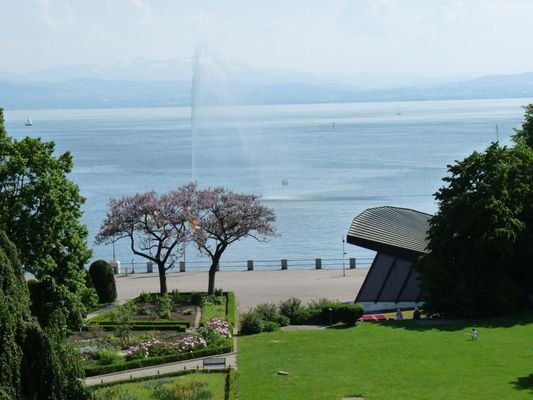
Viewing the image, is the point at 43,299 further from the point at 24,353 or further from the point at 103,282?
the point at 24,353

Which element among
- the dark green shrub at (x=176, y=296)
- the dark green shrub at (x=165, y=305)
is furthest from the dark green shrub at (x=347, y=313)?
the dark green shrub at (x=176, y=296)

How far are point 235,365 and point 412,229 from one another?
19016mm

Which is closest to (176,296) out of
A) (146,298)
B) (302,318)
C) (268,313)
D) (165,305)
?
(146,298)

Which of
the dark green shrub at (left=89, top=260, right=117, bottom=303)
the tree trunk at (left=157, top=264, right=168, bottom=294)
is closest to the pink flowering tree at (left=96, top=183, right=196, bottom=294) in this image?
the tree trunk at (left=157, top=264, right=168, bottom=294)

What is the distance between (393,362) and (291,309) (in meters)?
11.3

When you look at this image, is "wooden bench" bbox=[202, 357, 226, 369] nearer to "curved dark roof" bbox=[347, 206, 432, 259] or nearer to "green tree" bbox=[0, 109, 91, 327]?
"green tree" bbox=[0, 109, 91, 327]

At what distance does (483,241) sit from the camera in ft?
135

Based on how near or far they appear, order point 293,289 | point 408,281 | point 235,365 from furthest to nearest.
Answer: point 293,289 → point 408,281 → point 235,365

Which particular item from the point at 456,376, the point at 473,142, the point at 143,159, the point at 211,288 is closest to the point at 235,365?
the point at 456,376

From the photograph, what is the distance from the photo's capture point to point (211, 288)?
4991 centimetres

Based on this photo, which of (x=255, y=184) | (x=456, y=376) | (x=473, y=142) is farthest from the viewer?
(x=473, y=142)

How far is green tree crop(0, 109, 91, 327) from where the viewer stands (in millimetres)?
34781

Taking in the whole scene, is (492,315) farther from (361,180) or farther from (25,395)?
(361,180)

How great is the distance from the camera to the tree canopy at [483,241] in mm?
41281
